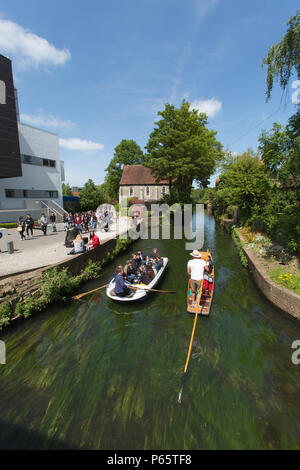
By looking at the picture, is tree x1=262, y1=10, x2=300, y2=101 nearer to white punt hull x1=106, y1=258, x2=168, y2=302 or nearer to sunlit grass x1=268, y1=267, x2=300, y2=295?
sunlit grass x1=268, y1=267, x2=300, y2=295

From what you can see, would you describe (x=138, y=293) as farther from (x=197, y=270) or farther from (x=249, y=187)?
(x=249, y=187)

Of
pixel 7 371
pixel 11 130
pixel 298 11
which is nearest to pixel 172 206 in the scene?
pixel 11 130

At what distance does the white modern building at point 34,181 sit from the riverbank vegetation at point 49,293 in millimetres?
17834

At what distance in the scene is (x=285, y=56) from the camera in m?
9.22

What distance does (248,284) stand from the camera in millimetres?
11133

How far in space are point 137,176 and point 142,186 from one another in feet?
10.3

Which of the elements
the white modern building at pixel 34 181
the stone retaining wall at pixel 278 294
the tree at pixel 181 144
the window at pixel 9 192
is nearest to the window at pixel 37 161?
the white modern building at pixel 34 181

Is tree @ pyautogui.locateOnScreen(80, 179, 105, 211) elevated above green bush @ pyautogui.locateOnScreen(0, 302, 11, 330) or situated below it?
above

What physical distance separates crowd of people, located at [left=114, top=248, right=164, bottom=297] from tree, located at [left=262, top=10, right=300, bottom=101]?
408 inches

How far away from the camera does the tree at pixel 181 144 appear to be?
29.9m

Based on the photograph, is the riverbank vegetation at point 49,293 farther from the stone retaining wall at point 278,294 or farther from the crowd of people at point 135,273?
the stone retaining wall at point 278,294

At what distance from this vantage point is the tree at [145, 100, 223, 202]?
29.9 metres

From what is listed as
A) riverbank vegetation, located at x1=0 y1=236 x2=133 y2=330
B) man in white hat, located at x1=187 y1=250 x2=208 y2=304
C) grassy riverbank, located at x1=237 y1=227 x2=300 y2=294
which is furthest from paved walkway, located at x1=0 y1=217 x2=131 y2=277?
grassy riverbank, located at x1=237 y1=227 x2=300 y2=294
